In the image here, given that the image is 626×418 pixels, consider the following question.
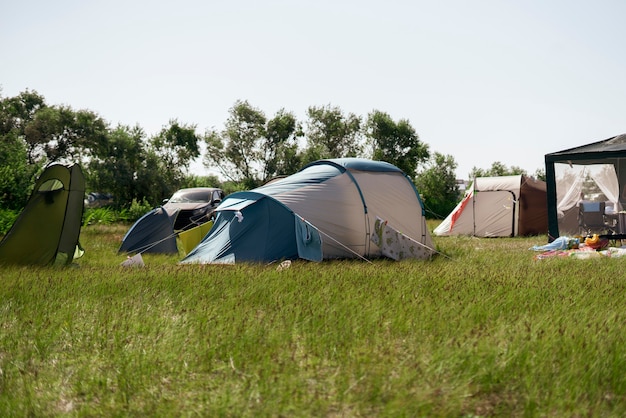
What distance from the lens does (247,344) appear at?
13.7ft

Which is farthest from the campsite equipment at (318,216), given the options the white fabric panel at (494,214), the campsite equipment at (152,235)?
the white fabric panel at (494,214)

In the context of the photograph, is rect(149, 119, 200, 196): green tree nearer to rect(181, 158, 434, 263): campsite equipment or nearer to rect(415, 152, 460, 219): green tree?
rect(415, 152, 460, 219): green tree

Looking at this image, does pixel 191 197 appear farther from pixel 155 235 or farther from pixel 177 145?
pixel 177 145

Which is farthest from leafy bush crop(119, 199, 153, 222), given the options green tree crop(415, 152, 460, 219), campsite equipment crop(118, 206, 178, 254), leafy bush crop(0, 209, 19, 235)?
green tree crop(415, 152, 460, 219)

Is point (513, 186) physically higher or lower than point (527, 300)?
higher

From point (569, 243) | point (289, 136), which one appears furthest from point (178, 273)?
point (289, 136)

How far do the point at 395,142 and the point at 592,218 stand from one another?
32.5 metres

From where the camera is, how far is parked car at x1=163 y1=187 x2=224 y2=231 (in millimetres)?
15805

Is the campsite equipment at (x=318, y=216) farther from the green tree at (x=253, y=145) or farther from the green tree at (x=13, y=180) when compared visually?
the green tree at (x=253, y=145)

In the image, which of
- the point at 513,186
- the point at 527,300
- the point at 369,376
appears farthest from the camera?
the point at 513,186

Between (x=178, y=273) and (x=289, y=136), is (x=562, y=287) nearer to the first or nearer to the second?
(x=178, y=273)

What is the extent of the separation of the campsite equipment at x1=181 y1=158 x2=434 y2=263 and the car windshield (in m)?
6.20

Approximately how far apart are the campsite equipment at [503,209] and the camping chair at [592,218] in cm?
380

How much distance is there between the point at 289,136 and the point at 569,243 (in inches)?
1309
